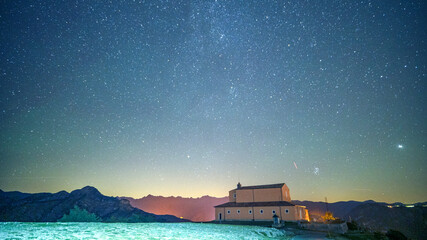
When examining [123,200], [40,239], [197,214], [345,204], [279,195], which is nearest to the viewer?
[40,239]

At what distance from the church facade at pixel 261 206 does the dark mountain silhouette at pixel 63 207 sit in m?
69.2

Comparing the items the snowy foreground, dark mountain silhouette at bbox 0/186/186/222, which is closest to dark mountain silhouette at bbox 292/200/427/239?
dark mountain silhouette at bbox 0/186/186/222

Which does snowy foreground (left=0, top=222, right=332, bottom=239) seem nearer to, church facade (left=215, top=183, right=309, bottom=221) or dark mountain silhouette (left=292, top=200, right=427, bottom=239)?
church facade (left=215, top=183, right=309, bottom=221)

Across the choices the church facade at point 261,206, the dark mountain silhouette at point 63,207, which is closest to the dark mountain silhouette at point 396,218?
the church facade at point 261,206

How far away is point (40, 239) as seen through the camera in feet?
30.6

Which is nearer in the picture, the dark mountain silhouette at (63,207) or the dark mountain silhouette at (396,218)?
the dark mountain silhouette at (396,218)

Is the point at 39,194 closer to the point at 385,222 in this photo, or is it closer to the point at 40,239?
the point at 40,239

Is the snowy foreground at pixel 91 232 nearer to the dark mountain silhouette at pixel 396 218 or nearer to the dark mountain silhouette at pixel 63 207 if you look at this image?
the dark mountain silhouette at pixel 63 207

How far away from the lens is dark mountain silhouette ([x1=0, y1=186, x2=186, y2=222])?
10625 centimetres

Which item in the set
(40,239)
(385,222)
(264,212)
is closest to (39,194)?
(264,212)

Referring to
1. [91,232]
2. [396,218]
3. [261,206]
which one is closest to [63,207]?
[261,206]

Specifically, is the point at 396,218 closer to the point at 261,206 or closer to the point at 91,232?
the point at 261,206

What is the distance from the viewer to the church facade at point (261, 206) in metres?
42.4

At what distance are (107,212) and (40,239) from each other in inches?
5356
